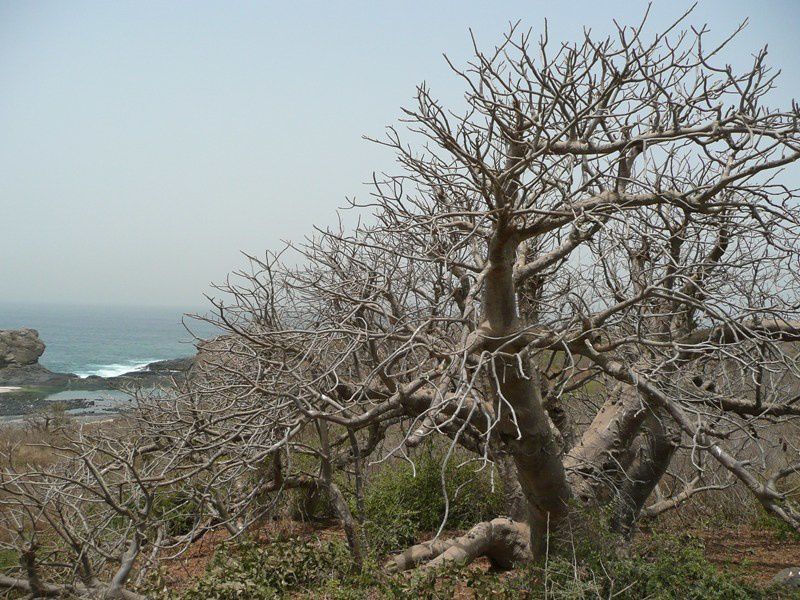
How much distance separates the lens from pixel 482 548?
18.7 ft

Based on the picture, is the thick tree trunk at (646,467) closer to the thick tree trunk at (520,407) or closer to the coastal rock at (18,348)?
the thick tree trunk at (520,407)

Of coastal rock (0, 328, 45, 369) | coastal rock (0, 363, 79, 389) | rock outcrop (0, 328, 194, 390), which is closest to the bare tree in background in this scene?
rock outcrop (0, 328, 194, 390)

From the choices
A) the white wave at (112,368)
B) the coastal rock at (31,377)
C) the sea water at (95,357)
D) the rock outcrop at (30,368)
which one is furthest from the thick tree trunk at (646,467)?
the white wave at (112,368)

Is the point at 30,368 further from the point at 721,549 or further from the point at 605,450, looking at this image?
the point at 605,450

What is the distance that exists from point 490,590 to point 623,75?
3.90 meters

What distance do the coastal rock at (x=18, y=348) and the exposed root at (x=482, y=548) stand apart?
45097 mm

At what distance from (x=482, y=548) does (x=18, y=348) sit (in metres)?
46.8

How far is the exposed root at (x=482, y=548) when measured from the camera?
5484mm

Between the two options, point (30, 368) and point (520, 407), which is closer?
point (520, 407)

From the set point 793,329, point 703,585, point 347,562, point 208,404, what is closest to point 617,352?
point 793,329

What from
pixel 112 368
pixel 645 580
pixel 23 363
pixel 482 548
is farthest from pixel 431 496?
pixel 112 368

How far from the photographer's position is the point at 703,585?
429 centimetres

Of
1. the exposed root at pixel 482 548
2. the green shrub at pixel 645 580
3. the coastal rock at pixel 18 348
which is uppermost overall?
the green shrub at pixel 645 580

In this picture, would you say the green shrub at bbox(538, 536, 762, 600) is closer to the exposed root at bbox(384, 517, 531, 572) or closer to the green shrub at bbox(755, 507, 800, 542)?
the exposed root at bbox(384, 517, 531, 572)
